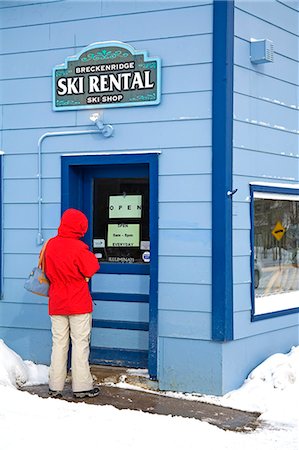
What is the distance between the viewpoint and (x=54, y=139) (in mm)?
7691

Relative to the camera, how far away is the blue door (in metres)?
7.51

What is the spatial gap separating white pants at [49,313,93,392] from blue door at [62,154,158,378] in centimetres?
79

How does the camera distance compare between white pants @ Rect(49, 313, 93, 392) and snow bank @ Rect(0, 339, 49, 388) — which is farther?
snow bank @ Rect(0, 339, 49, 388)

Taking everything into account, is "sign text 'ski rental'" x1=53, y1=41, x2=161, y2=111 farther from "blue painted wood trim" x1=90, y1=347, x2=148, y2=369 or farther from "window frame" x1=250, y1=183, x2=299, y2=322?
"blue painted wood trim" x1=90, y1=347, x2=148, y2=369

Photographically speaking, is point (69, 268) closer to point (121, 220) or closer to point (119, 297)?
point (119, 297)

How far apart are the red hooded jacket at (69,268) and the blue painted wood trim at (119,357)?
0.95 metres

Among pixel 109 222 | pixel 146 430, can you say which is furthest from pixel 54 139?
pixel 146 430

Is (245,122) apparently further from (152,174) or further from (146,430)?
(146,430)

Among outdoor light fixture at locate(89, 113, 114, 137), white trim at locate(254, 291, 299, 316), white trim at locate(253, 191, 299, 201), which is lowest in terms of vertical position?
white trim at locate(254, 291, 299, 316)

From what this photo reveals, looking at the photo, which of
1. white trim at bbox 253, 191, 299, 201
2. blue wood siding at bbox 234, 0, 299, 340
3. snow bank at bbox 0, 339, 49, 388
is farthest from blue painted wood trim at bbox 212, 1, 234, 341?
snow bank at bbox 0, 339, 49, 388

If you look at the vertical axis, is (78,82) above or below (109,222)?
above

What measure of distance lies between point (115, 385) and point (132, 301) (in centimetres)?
86

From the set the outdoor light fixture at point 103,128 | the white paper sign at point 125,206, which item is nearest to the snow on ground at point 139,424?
the white paper sign at point 125,206

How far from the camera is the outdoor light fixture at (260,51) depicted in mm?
7285
